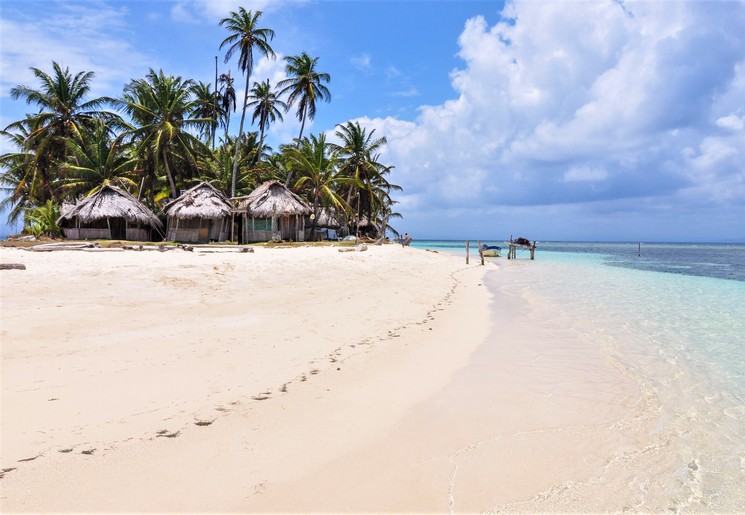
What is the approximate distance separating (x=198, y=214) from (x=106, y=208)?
4.95m

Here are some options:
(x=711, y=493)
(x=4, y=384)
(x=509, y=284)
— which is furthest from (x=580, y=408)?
(x=509, y=284)

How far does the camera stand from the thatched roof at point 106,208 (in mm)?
22719

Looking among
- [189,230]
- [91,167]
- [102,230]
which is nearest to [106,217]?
[102,230]

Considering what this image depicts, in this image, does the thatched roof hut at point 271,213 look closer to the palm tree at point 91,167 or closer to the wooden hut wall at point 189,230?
the wooden hut wall at point 189,230

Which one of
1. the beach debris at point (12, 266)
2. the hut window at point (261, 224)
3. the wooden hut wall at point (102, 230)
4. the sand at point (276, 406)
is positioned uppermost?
the hut window at point (261, 224)

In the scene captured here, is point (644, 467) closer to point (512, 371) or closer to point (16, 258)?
point (512, 371)

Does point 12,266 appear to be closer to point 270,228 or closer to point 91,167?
point 270,228

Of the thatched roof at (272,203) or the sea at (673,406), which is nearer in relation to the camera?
the sea at (673,406)

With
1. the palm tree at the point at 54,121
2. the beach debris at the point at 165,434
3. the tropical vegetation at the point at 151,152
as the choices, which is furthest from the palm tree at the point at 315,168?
the beach debris at the point at 165,434

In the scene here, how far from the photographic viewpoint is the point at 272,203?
26484mm

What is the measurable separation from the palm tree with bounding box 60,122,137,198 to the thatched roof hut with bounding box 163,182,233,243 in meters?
5.30

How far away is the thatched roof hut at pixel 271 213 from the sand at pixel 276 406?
18145 millimetres

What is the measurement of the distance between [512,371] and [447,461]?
283cm

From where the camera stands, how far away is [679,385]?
552 cm
